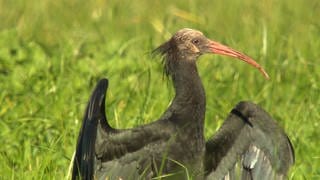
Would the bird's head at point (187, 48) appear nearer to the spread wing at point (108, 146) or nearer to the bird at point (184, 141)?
the bird at point (184, 141)

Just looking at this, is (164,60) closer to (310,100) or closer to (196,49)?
(196,49)

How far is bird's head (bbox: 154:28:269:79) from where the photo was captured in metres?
7.46

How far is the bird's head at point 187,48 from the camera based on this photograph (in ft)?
24.5

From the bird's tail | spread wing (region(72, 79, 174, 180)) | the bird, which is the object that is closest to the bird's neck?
the bird

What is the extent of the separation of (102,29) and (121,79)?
311 centimetres

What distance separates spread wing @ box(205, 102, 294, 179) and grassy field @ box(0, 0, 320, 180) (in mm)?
203

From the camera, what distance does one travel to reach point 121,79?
915 centimetres

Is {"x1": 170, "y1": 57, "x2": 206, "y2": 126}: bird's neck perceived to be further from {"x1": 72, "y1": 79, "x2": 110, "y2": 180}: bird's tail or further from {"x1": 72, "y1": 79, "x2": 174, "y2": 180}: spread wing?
{"x1": 72, "y1": 79, "x2": 110, "y2": 180}: bird's tail

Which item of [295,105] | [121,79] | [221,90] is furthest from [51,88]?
[295,105]

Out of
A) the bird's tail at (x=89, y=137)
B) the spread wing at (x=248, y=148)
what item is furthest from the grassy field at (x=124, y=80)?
the bird's tail at (x=89, y=137)

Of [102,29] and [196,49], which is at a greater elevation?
[196,49]

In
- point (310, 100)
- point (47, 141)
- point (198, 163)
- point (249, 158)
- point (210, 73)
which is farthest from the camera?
point (210, 73)

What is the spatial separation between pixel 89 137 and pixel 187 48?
125 cm

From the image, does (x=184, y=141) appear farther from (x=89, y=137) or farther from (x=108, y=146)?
(x=89, y=137)
